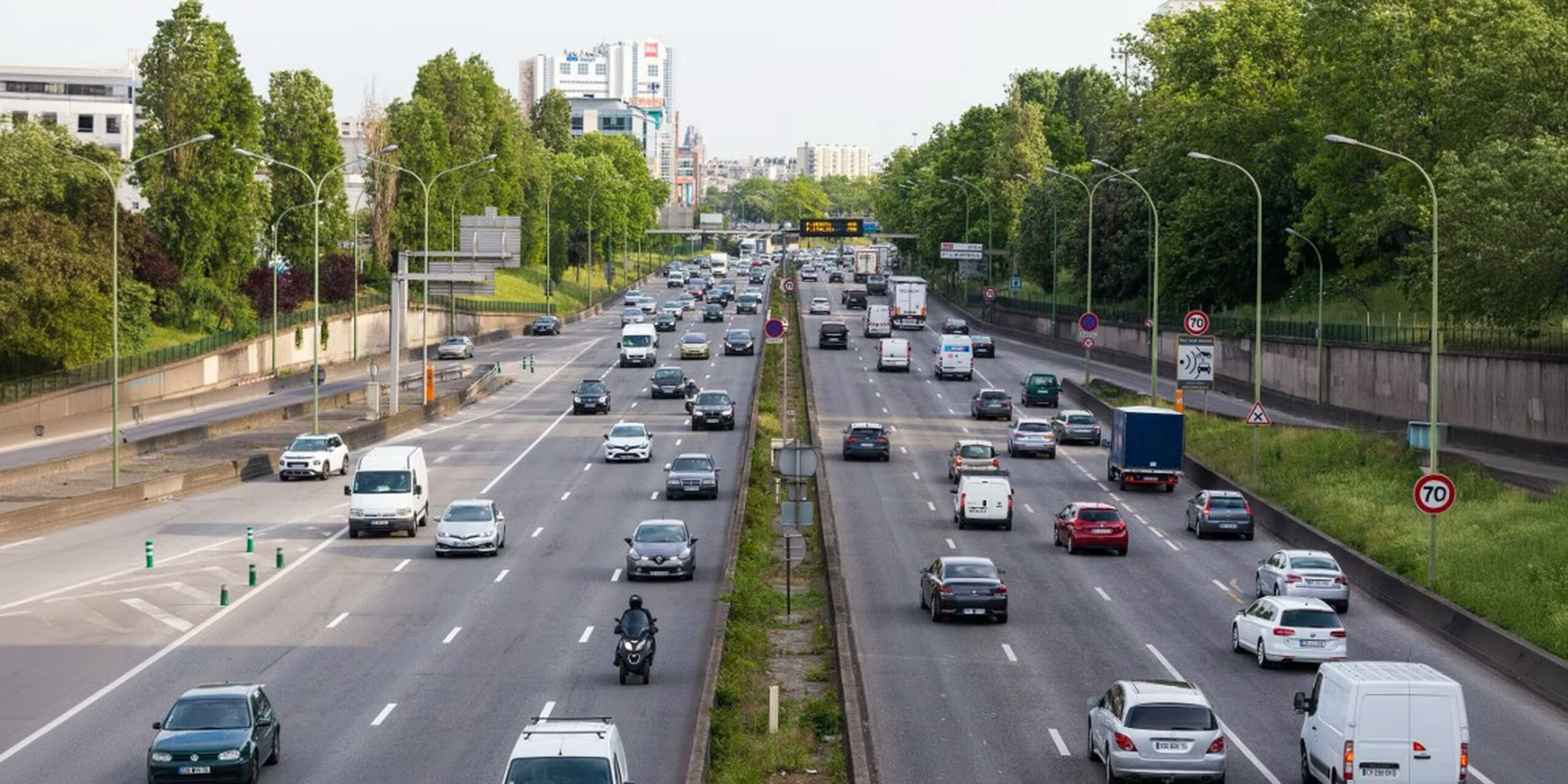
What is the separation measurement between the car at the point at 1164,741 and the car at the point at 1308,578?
14.8 metres

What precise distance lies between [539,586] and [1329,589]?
16612 millimetres

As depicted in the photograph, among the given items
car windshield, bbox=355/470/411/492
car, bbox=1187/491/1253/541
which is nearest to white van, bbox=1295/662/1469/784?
car, bbox=1187/491/1253/541

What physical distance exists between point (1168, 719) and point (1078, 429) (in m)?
47.3

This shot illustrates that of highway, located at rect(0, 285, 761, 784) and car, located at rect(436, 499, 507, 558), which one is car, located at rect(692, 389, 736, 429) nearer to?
highway, located at rect(0, 285, 761, 784)

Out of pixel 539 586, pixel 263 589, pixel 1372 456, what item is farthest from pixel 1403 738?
pixel 1372 456

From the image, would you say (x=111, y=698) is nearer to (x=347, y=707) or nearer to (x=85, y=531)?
(x=347, y=707)

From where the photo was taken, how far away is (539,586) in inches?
1617

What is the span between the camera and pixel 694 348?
99875 mm

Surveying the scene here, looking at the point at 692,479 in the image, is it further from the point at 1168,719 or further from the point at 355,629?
the point at 1168,719

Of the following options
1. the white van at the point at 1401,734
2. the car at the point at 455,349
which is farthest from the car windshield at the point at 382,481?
the car at the point at 455,349

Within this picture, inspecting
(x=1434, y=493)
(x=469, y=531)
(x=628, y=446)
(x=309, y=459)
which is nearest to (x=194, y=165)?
(x=309, y=459)

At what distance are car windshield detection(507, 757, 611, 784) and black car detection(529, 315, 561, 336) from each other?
107409mm

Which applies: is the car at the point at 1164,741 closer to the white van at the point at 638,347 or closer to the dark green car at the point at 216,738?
the dark green car at the point at 216,738

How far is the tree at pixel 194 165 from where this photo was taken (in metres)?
91.9
